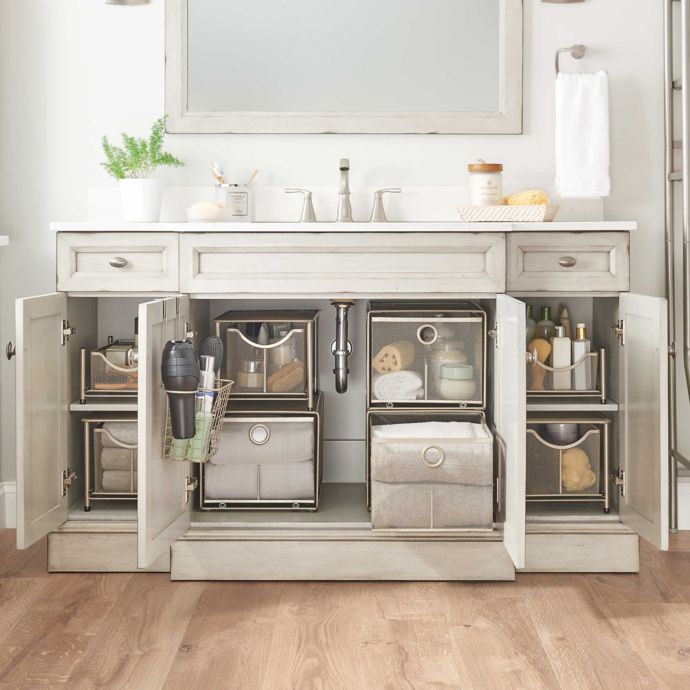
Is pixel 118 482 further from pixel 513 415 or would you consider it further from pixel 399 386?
pixel 513 415

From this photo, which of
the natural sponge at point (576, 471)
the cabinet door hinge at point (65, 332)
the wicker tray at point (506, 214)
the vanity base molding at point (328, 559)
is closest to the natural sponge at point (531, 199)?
the wicker tray at point (506, 214)

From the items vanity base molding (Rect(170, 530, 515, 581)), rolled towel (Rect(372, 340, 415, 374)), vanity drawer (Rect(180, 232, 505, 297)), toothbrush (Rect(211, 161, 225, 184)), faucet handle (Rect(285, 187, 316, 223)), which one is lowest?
vanity base molding (Rect(170, 530, 515, 581))

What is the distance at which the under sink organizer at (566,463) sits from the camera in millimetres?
2627

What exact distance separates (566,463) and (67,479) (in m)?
1.43

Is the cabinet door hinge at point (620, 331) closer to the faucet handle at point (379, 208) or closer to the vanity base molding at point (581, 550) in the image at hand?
the vanity base molding at point (581, 550)

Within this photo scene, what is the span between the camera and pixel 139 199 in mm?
2658

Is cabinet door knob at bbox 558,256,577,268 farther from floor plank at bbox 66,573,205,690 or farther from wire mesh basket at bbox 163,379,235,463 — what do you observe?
floor plank at bbox 66,573,205,690

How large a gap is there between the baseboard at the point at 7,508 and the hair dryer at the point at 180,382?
37.5 inches

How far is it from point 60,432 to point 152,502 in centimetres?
42

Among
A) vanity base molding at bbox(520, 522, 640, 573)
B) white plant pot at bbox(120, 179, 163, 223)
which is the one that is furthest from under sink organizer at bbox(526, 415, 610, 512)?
white plant pot at bbox(120, 179, 163, 223)

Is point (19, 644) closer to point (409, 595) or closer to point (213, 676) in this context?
point (213, 676)

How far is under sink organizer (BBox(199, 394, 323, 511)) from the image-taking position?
260 centimetres

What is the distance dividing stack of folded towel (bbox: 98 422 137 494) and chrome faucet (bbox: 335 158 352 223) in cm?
87

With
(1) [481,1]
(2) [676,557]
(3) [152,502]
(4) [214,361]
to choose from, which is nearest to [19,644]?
(3) [152,502]
